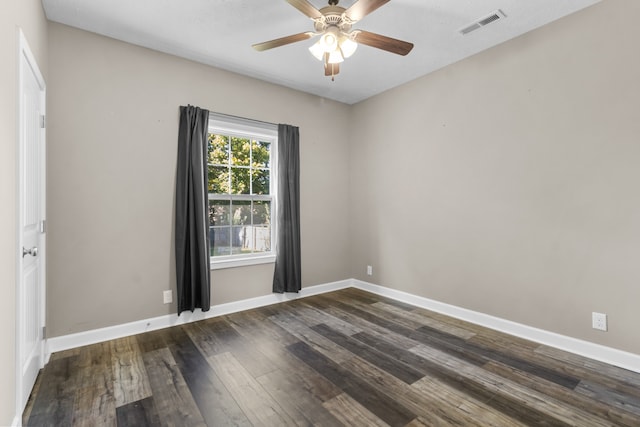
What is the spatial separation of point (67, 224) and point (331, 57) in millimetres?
2641

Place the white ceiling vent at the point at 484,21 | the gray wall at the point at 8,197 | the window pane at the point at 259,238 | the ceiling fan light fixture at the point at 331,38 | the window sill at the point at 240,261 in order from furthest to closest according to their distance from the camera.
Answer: the window pane at the point at 259,238 → the window sill at the point at 240,261 → the white ceiling vent at the point at 484,21 → the ceiling fan light fixture at the point at 331,38 → the gray wall at the point at 8,197

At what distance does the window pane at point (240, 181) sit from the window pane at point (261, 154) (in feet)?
0.55

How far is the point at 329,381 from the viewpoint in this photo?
2.19 m

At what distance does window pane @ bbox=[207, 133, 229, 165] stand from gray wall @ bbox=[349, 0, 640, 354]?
2116 millimetres

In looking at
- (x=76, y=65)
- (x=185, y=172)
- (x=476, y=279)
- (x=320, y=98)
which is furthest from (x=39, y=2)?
(x=476, y=279)

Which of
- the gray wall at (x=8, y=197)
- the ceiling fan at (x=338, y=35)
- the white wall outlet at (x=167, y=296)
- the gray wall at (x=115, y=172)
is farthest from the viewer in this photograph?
the white wall outlet at (x=167, y=296)

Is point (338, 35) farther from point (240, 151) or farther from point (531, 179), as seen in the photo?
point (531, 179)

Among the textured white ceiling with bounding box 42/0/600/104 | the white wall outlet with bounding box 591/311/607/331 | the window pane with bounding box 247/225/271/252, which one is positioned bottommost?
the white wall outlet with bounding box 591/311/607/331

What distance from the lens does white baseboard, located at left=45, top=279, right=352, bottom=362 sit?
2.67 m

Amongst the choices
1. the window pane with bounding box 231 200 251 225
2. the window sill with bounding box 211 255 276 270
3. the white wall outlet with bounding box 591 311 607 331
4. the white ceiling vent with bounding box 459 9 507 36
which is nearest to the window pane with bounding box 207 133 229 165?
the window pane with bounding box 231 200 251 225

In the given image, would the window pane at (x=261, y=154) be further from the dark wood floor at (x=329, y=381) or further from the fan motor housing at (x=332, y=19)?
the dark wood floor at (x=329, y=381)

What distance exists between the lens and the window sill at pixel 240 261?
11.6 feet

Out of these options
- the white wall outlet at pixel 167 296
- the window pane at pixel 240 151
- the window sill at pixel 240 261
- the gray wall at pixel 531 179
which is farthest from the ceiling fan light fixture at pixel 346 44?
the white wall outlet at pixel 167 296

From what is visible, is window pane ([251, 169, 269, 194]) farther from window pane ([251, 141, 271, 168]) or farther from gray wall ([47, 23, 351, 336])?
gray wall ([47, 23, 351, 336])
